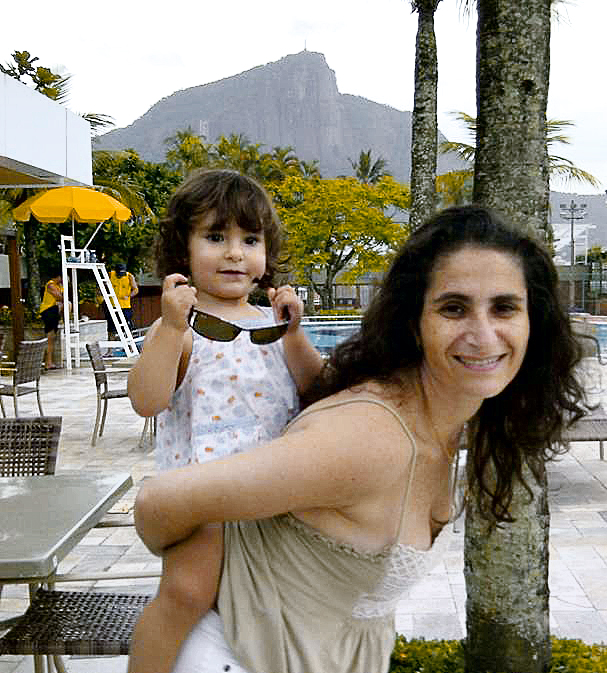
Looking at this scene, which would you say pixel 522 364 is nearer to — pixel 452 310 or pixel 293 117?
pixel 452 310

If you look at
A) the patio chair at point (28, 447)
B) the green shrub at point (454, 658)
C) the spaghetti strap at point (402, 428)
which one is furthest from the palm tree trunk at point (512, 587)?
the patio chair at point (28, 447)

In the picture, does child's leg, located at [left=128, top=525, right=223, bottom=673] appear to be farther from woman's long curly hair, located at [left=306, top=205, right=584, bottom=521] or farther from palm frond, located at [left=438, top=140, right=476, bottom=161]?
palm frond, located at [left=438, top=140, right=476, bottom=161]

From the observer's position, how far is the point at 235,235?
1.65 meters

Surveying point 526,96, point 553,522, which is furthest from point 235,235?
point 553,522

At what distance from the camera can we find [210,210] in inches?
64.4

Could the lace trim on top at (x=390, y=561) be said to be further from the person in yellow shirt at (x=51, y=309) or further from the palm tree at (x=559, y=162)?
the palm tree at (x=559, y=162)

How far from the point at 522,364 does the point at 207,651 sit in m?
0.66

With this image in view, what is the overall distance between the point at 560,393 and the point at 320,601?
1.76 ft

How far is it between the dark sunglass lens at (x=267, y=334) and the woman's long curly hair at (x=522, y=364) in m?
0.15

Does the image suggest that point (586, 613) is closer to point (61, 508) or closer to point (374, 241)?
point (61, 508)

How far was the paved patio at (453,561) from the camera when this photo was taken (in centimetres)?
352

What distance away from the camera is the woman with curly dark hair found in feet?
3.47

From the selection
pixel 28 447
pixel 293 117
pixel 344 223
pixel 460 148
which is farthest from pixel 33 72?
pixel 293 117

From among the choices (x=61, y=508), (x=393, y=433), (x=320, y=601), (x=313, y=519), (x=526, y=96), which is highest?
(x=526, y=96)
